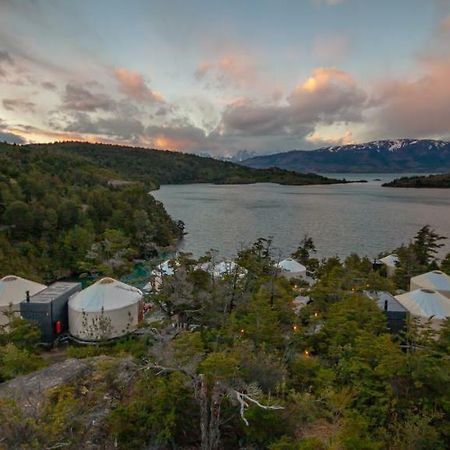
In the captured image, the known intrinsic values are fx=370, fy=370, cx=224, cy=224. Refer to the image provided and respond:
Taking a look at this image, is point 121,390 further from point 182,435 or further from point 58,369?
point 58,369

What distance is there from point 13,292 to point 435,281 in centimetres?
2725

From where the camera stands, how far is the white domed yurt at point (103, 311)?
65.9 feet

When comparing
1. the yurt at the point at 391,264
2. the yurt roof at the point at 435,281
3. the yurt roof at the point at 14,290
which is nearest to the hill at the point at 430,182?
the yurt at the point at 391,264

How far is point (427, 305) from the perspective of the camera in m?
19.5

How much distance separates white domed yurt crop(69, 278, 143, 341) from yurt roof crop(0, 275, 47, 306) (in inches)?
156

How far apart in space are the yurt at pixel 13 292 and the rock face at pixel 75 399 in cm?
1161

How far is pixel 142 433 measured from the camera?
29.7 feet

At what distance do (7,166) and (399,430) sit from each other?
59.2 meters

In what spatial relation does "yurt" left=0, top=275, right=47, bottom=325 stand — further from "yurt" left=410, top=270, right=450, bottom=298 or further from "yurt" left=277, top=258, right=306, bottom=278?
"yurt" left=410, top=270, right=450, bottom=298

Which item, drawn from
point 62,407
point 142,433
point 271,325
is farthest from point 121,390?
point 271,325

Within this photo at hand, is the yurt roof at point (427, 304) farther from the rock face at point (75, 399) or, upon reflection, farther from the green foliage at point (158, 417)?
the rock face at point (75, 399)

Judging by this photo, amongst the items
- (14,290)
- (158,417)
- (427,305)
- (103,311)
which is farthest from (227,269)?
(158,417)

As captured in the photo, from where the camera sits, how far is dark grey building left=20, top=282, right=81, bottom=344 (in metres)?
19.6

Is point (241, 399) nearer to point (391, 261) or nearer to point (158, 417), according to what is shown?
point (158, 417)
